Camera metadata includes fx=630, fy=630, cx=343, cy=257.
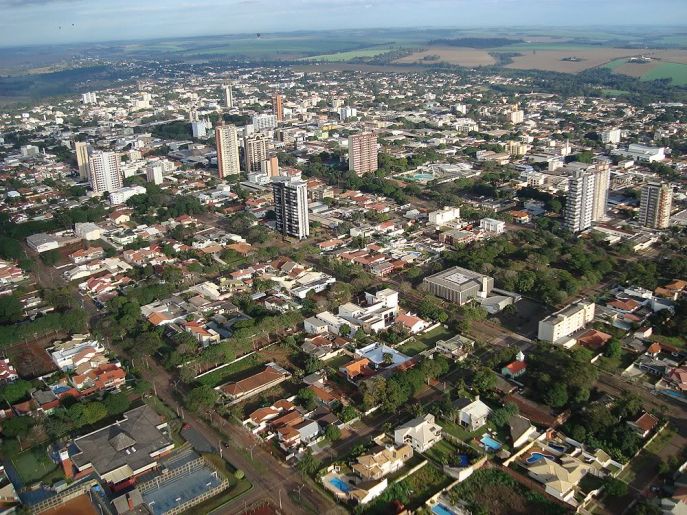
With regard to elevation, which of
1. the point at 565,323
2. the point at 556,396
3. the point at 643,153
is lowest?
the point at 556,396

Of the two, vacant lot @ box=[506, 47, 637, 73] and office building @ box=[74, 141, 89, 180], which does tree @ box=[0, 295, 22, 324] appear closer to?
office building @ box=[74, 141, 89, 180]

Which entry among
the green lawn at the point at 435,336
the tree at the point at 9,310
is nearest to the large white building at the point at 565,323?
the green lawn at the point at 435,336

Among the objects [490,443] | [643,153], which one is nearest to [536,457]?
[490,443]

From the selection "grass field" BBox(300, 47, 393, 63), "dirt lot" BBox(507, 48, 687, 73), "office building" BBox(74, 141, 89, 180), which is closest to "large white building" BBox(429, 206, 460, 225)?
"office building" BBox(74, 141, 89, 180)

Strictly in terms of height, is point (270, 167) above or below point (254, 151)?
below

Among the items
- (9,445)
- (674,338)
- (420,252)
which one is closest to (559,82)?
(420,252)

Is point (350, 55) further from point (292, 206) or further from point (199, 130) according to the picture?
point (292, 206)

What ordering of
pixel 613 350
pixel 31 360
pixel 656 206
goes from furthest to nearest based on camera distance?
pixel 656 206 < pixel 31 360 < pixel 613 350

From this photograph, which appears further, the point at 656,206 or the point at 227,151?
the point at 227,151
